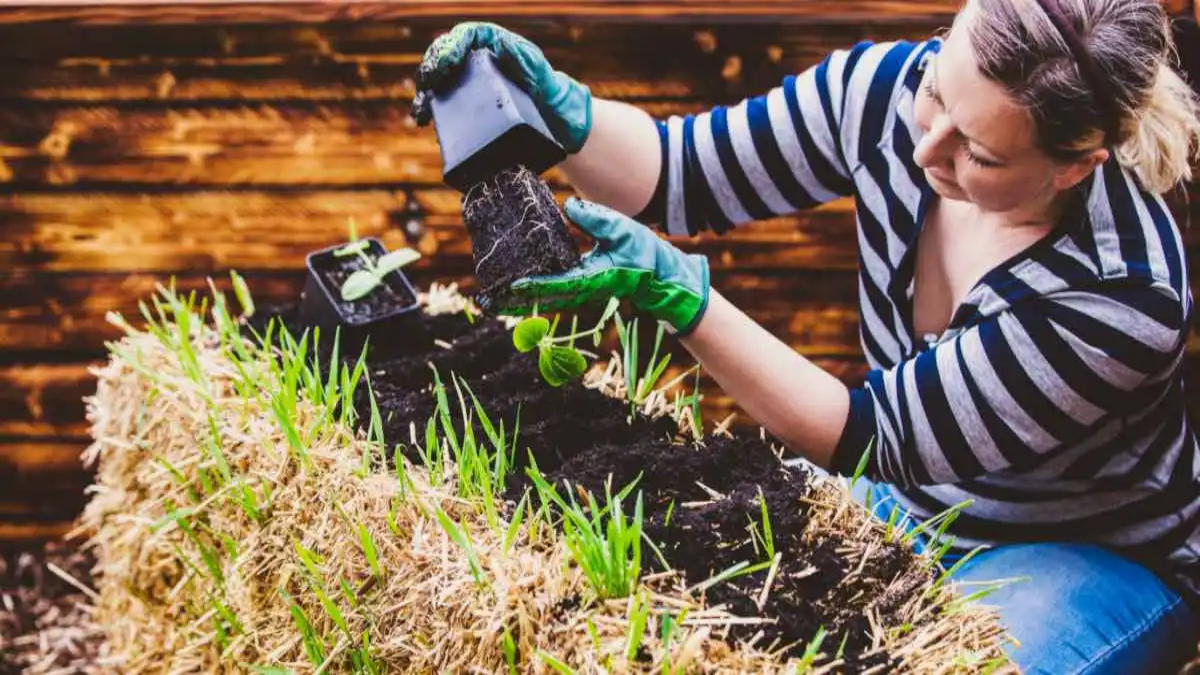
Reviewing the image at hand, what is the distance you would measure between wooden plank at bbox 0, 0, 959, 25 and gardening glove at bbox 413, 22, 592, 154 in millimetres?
469

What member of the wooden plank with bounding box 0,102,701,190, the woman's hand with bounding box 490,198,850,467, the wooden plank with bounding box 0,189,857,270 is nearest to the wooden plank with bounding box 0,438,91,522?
the wooden plank with bounding box 0,189,857,270

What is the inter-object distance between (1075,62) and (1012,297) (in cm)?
29

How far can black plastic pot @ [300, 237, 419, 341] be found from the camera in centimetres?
158

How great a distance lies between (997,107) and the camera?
119 cm

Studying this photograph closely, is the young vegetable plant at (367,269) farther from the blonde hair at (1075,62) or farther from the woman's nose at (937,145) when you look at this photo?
the blonde hair at (1075,62)

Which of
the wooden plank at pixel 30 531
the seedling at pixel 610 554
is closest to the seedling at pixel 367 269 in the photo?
the seedling at pixel 610 554

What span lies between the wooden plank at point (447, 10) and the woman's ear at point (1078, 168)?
794mm

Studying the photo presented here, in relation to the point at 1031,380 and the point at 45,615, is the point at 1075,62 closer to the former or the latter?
the point at 1031,380

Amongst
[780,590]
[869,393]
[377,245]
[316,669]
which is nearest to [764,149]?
[869,393]

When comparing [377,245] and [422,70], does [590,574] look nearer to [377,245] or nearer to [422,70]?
[422,70]

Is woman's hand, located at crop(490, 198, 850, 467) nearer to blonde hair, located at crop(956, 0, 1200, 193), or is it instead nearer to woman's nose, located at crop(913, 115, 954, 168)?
woman's nose, located at crop(913, 115, 954, 168)

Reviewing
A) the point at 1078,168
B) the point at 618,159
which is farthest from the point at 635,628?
the point at 618,159

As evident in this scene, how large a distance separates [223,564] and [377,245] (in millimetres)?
568

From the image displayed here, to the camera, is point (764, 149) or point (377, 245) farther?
point (377, 245)
